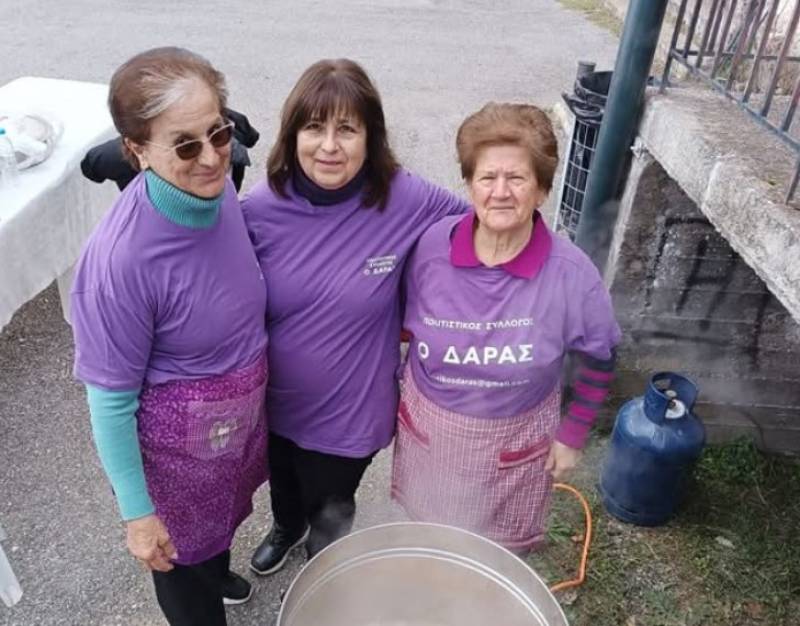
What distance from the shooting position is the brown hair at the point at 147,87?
4.77ft

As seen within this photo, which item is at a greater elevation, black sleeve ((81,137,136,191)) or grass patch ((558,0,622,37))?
black sleeve ((81,137,136,191))

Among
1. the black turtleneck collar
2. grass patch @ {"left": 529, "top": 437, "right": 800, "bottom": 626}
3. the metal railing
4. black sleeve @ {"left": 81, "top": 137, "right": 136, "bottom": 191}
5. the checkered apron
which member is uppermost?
the metal railing

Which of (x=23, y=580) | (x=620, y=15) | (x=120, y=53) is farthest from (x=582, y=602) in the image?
(x=620, y=15)

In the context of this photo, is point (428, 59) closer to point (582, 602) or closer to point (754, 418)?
point (754, 418)

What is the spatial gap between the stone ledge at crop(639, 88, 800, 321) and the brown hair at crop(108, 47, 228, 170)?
1.59 metres

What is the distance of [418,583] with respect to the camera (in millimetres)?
1854

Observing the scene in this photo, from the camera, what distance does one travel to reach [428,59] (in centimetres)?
906

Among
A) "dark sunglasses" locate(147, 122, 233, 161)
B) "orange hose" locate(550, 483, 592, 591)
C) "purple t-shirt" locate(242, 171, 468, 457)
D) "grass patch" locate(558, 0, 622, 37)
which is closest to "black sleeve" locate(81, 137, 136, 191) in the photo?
"purple t-shirt" locate(242, 171, 468, 457)

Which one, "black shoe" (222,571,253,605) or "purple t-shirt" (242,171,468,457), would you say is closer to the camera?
"purple t-shirt" (242,171,468,457)

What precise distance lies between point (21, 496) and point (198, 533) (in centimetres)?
160

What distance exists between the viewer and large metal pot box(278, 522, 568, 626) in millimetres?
1661

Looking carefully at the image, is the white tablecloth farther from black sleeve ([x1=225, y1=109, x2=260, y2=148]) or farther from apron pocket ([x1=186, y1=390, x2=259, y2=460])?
A: apron pocket ([x1=186, y1=390, x2=259, y2=460])

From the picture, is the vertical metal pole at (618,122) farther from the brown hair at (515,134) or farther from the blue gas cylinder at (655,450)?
the brown hair at (515,134)

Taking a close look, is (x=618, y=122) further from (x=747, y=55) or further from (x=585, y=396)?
(x=585, y=396)
